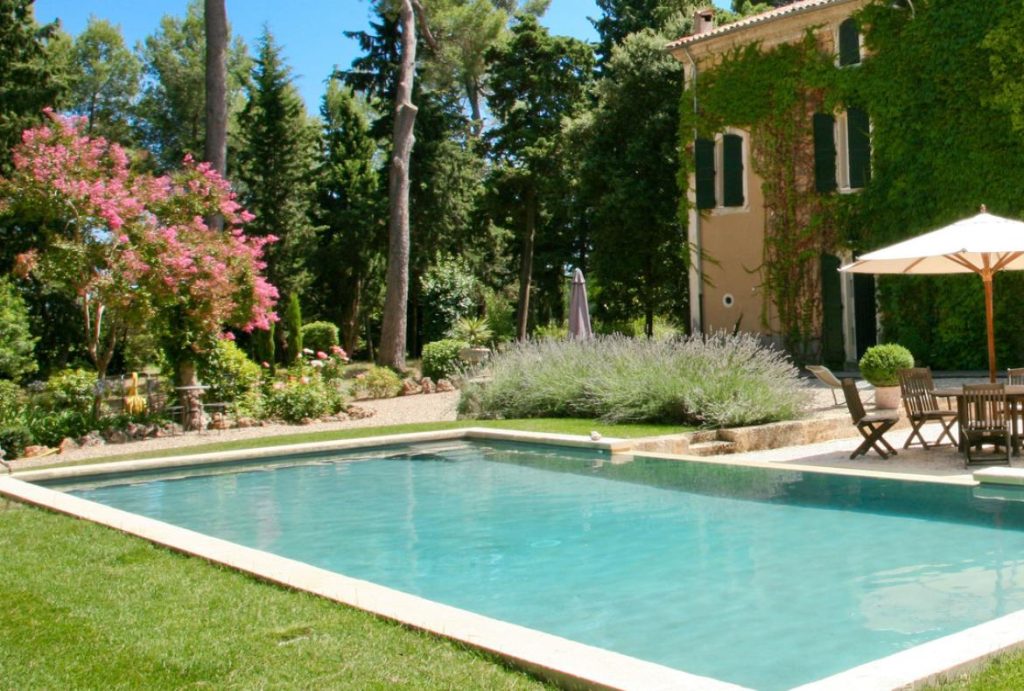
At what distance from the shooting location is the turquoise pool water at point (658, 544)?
5.01 m

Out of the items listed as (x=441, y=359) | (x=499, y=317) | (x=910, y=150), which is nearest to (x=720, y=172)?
(x=910, y=150)

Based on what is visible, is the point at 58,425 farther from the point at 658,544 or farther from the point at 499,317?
the point at 499,317

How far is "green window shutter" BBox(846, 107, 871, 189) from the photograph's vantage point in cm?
2002

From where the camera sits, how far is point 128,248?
14.6 metres

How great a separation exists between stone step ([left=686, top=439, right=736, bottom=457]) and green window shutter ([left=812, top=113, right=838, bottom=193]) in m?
10.9

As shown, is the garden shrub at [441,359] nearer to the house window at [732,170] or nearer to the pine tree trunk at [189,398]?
the house window at [732,170]

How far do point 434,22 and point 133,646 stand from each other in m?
34.3

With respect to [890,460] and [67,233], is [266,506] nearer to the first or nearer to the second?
[890,460]

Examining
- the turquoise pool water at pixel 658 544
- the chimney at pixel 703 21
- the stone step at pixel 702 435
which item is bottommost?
the turquoise pool water at pixel 658 544

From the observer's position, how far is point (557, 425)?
12875 millimetres

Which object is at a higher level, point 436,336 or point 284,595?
point 436,336

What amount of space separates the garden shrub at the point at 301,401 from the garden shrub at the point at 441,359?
6.19 metres

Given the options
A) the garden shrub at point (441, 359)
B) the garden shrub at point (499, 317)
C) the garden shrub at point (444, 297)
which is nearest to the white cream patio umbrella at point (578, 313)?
the garden shrub at point (441, 359)

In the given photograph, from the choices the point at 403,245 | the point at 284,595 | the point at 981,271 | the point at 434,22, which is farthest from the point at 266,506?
the point at 434,22
